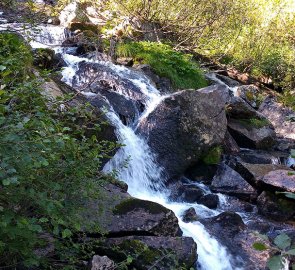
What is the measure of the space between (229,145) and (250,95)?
466 cm

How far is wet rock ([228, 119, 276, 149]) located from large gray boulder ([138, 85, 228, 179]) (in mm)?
2114

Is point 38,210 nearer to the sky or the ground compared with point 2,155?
nearer to the ground

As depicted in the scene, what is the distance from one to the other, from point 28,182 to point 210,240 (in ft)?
13.0

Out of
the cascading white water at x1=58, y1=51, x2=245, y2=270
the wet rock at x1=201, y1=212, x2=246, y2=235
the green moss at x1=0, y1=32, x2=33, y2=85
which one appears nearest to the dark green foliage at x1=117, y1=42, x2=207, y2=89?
the cascading white water at x1=58, y1=51, x2=245, y2=270

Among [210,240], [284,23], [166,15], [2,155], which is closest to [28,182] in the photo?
[2,155]

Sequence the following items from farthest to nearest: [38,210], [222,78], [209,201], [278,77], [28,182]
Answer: [278,77], [222,78], [209,201], [38,210], [28,182]

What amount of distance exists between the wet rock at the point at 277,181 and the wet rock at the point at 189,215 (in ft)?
6.70

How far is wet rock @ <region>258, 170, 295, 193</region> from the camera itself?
25.5 feet

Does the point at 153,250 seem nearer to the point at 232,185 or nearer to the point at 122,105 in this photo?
the point at 232,185

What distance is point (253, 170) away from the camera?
341 inches

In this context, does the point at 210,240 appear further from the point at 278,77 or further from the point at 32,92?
the point at 278,77

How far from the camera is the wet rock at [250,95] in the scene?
45.3 feet

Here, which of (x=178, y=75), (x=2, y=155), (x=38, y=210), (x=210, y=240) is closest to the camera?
(x=2, y=155)

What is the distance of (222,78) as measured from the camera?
15.6 m
